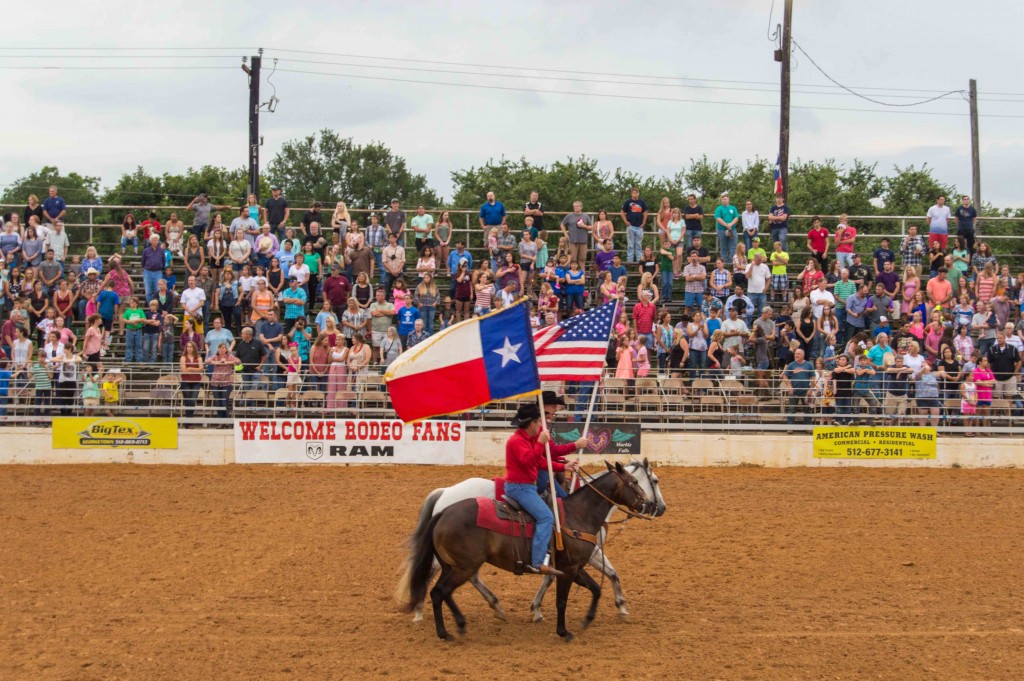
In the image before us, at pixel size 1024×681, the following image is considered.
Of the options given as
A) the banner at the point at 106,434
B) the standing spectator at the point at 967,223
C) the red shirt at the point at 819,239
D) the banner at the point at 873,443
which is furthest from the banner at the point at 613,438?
the standing spectator at the point at 967,223

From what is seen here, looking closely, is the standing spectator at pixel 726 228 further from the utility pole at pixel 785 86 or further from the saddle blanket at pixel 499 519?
the saddle blanket at pixel 499 519

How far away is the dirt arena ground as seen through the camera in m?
10.4

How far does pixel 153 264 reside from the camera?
2573 centimetres

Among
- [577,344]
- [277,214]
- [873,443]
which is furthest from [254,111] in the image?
[577,344]

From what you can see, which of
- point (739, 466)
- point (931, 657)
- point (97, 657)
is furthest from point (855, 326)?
point (97, 657)

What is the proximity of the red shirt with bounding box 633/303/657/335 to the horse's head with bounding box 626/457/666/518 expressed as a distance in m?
12.4

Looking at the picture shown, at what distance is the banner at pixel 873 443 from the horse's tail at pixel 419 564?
42.3 ft

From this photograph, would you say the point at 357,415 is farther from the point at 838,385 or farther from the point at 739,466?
the point at 838,385

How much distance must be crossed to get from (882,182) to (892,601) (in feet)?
159

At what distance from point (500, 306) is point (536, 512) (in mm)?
13901

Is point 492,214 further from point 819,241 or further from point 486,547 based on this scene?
point 486,547

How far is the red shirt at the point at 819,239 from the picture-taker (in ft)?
89.0

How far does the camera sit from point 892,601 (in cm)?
1248

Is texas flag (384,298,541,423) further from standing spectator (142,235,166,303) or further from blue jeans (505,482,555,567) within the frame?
standing spectator (142,235,166,303)
